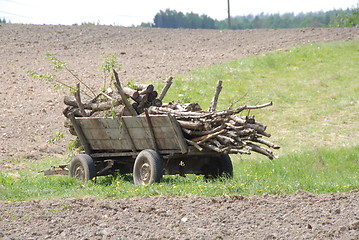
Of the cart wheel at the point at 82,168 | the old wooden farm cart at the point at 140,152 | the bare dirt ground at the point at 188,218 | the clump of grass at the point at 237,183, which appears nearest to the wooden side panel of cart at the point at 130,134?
the old wooden farm cart at the point at 140,152

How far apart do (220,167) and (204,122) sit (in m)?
1.23

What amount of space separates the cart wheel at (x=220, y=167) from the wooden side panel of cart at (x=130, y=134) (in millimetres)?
920

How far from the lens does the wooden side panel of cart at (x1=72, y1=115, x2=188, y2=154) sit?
1022cm

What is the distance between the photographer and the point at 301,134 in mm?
18078

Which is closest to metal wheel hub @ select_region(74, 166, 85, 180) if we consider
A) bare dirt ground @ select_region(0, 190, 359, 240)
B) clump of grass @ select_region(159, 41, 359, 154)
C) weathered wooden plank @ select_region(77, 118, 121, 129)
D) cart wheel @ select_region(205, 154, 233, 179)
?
weathered wooden plank @ select_region(77, 118, 121, 129)

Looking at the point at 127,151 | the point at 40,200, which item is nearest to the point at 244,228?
the point at 40,200

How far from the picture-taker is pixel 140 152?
10.5 metres

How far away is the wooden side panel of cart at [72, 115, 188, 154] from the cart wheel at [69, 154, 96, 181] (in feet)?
0.91

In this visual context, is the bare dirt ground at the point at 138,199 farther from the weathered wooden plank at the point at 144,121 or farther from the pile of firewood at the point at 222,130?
the weathered wooden plank at the point at 144,121

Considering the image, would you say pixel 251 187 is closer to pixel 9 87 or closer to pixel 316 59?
pixel 9 87

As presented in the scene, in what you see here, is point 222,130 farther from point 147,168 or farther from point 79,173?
point 79,173

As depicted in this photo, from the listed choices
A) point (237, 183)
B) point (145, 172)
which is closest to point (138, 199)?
point (237, 183)

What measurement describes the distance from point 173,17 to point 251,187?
82.7 meters

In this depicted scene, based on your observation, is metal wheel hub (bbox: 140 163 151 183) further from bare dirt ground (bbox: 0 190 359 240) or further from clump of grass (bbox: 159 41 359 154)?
clump of grass (bbox: 159 41 359 154)
